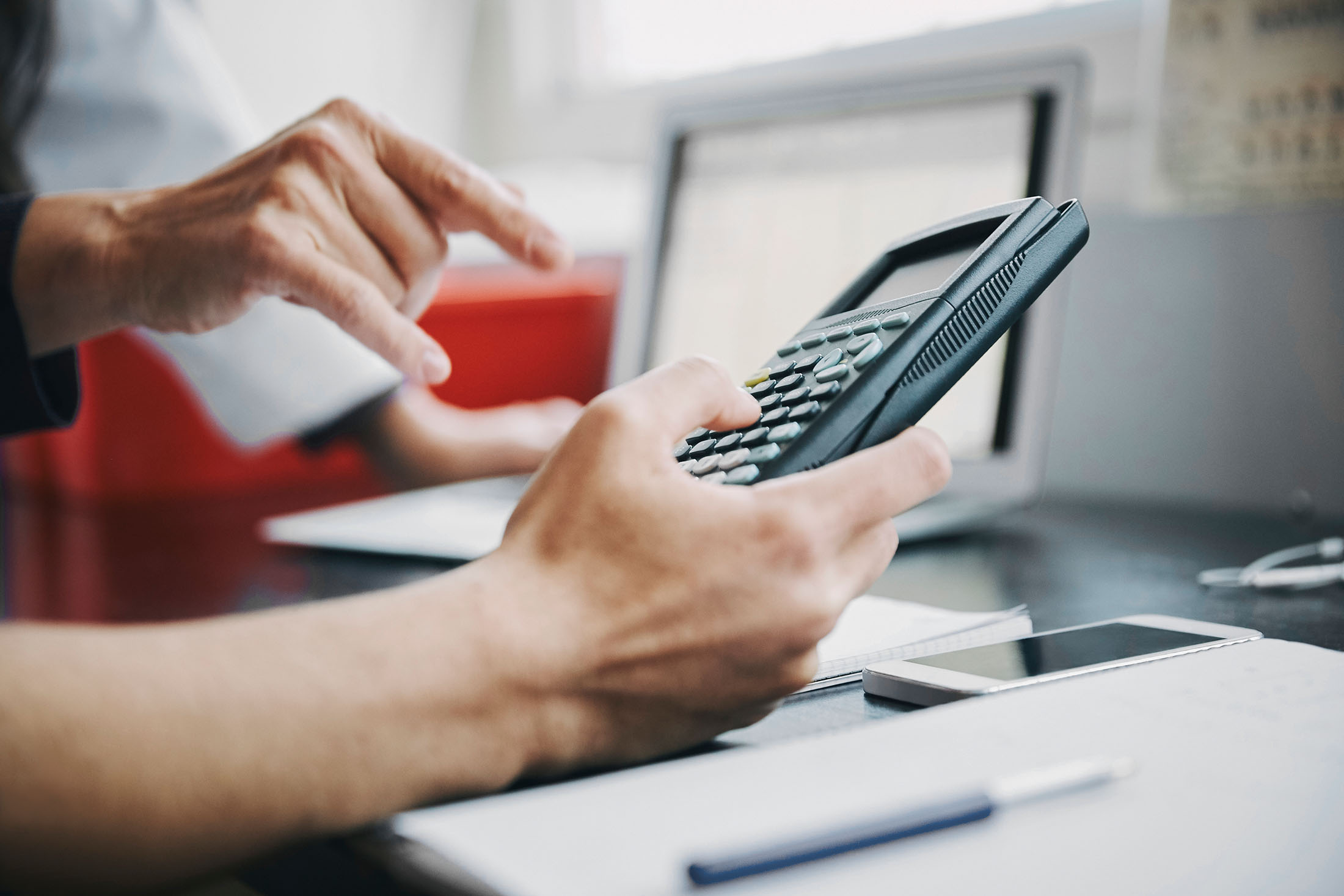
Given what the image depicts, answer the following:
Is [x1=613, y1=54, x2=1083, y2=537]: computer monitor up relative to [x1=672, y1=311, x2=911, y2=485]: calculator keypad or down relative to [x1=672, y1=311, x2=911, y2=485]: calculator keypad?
up

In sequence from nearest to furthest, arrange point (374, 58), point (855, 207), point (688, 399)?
point (688, 399) < point (855, 207) < point (374, 58)

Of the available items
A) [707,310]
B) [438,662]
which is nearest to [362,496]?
[707,310]

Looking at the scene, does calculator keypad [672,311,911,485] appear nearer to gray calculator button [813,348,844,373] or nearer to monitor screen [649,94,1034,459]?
gray calculator button [813,348,844,373]

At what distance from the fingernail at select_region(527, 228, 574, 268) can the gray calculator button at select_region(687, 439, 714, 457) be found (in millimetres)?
178

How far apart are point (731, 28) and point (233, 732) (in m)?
1.40

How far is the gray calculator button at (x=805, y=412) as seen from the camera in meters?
0.33

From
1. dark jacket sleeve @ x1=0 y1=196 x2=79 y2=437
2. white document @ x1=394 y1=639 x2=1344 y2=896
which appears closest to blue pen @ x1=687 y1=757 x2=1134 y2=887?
white document @ x1=394 y1=639 x2=1344 y2=896

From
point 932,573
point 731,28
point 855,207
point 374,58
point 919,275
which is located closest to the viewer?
point 919,275

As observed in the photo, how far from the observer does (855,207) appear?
0.80 meters

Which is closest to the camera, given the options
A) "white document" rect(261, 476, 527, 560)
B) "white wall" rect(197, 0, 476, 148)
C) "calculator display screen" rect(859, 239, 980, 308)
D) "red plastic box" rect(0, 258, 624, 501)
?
"calculator display screen" rect(859, 239, 980, 308)

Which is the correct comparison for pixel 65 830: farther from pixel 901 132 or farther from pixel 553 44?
pixel 553 44

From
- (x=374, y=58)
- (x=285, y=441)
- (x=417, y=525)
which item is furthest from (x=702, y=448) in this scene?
(x=374, y=58)

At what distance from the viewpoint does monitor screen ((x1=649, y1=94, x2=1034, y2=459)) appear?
72cm

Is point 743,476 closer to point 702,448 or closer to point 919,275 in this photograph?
point 702,448
